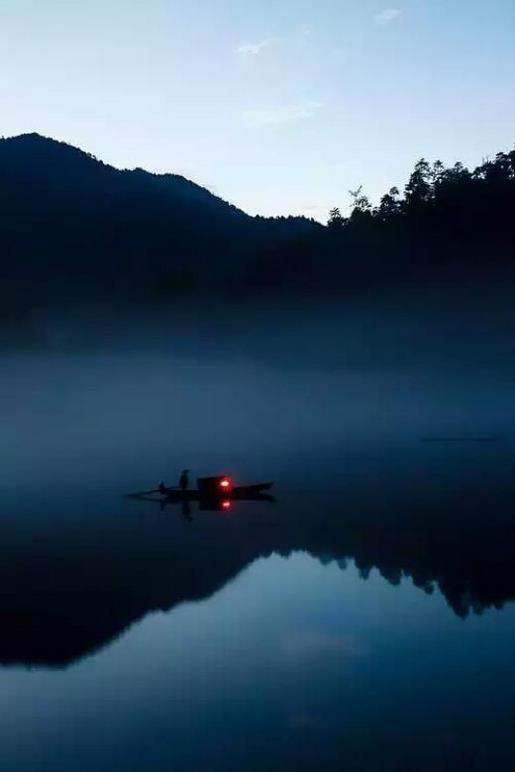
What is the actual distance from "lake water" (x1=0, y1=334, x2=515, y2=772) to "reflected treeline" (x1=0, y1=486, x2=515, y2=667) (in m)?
0.12

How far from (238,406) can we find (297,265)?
3314cm

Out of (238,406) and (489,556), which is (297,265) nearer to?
(238,406)

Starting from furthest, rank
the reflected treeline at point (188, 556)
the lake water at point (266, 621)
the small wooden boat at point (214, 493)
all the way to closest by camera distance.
A: 1. the small wooden boat at point (214, 493)
2. the reflected treeline at point (188, 556)
3. the lake water at point (266, 621)

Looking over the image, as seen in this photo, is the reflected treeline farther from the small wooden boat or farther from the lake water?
the small wooden boat

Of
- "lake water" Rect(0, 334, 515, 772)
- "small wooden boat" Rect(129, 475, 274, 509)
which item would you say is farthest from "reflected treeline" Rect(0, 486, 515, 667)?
"small wooden boat" Rect(129, 475, 274, 509)

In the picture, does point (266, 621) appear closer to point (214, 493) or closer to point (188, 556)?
point (188, 556)

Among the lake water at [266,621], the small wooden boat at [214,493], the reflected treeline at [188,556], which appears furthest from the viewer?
the small wooden boat at [214,493]

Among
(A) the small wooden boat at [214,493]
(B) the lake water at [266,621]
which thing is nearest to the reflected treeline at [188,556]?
(B) the lake water at [266,621]

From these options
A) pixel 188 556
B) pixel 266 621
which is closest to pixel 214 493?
pixel 188 556

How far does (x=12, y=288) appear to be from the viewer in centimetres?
17538

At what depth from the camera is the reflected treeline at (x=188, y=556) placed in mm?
24094

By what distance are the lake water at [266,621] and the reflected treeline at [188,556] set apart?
12 cm

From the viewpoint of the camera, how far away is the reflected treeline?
949 inches

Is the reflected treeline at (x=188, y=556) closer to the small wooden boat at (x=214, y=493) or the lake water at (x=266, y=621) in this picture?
the lake water at (x=266, y=621)
